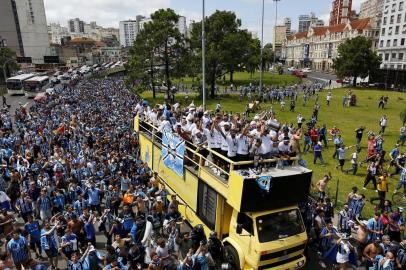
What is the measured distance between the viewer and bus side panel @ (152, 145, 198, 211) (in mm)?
10469

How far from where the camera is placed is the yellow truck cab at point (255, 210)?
796cm

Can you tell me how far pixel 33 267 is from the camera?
7191mm

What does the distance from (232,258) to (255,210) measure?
1.68m

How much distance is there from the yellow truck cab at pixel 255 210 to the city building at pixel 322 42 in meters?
78.1

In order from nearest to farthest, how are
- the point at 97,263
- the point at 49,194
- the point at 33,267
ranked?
the point at 33,267
the point at 97,263
the point at 49,194

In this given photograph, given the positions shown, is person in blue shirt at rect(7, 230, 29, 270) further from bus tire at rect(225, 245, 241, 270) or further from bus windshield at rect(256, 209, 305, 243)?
bus windshield at rect(256, 209, 305, 243)

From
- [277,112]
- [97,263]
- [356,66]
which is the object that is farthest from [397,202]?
[356,66]

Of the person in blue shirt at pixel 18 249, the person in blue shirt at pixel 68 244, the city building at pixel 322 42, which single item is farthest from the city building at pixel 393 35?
the person in blue shirt at pixel 18 249

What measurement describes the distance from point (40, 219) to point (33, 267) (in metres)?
4.65

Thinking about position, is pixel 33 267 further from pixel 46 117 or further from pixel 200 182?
pixel 46 117

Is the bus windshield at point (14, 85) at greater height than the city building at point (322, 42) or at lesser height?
lesser

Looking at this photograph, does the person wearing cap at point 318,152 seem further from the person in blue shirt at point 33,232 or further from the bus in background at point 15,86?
the bus in background at point 15,86

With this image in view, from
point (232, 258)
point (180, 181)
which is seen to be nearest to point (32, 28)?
point (180, 181)

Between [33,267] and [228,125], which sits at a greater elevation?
[228,125]
